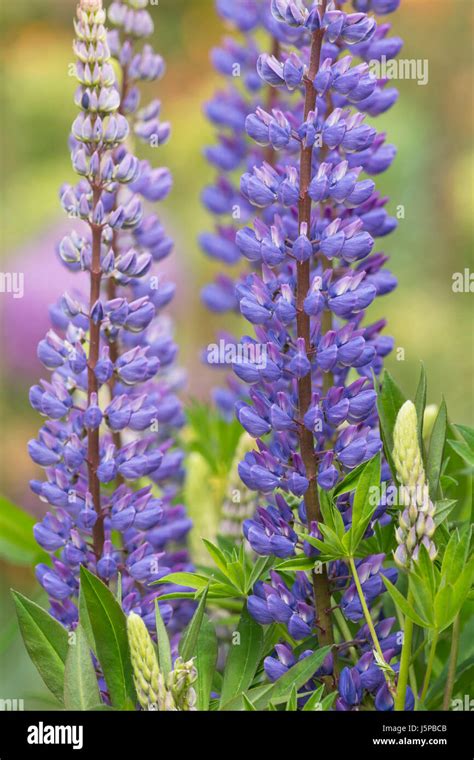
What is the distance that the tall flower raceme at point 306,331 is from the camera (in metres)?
0.69

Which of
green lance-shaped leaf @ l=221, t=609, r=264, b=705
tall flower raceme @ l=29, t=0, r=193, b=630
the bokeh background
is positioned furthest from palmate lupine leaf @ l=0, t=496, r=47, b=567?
the bokeh background

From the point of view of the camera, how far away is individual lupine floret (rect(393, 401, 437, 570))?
0.63 meters

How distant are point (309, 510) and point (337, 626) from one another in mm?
111

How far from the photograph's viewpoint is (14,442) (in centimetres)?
216

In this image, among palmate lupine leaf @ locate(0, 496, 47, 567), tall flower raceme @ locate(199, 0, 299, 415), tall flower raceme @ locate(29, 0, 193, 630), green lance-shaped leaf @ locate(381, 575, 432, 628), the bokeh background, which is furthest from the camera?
the bokeh background

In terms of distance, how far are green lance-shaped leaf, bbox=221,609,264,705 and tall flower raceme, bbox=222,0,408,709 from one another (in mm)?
18

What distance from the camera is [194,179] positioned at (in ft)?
7.63

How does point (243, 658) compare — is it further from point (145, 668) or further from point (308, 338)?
point (308, 338)

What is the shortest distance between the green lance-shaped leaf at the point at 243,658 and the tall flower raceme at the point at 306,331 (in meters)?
0.02

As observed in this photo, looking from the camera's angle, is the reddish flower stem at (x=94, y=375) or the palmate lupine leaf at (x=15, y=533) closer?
the reddish flower stem at (x=94, y=375)

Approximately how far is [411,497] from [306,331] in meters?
0.13

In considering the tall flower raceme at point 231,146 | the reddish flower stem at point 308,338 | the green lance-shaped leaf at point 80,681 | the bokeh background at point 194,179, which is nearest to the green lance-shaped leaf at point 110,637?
the green lance-shaped leaf at point 80,681

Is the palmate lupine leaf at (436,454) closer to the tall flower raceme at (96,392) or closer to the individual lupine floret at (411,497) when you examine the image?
the individual lupine floret at (411,497)

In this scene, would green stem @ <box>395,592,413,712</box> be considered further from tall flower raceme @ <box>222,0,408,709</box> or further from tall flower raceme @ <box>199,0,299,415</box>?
tall flower raceme @ <box>199,0,299,415</box>
